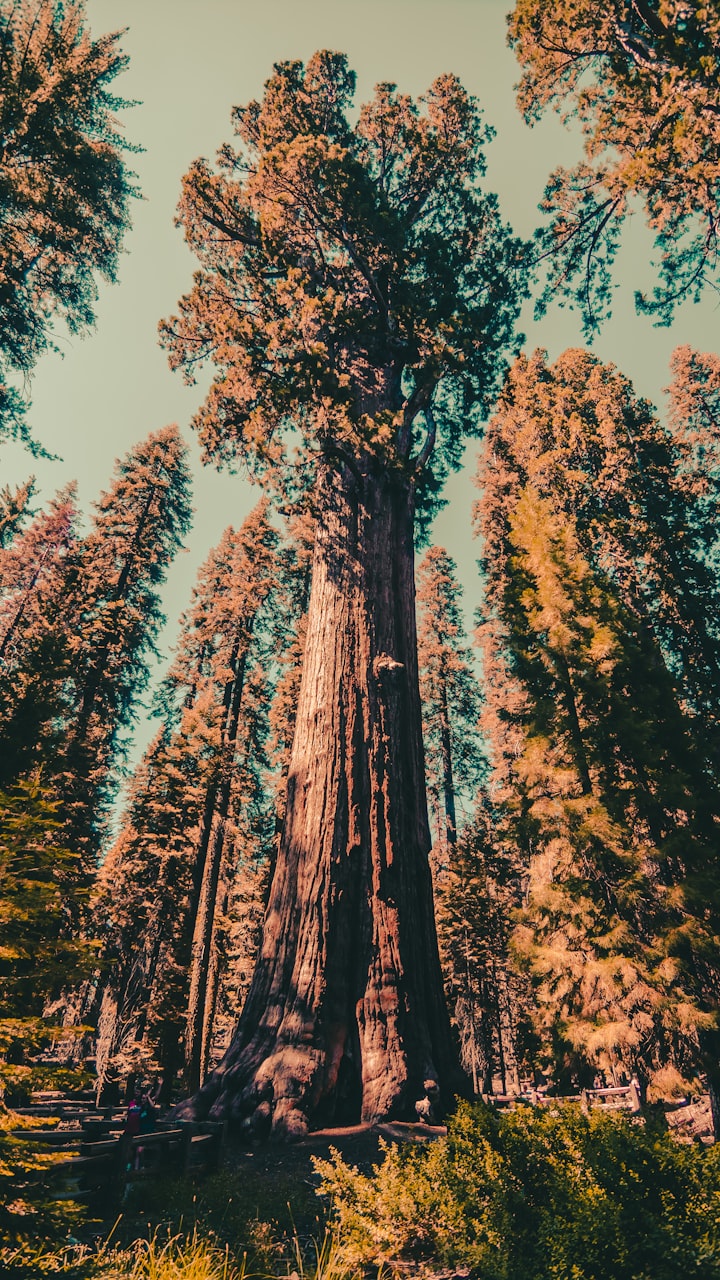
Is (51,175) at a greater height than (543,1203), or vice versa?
(51,175)

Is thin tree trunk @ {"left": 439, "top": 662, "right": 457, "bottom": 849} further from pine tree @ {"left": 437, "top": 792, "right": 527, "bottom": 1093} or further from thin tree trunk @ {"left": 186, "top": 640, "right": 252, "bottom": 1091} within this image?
thin tree trunk @ {"left": 186, "top": 640, "right": 252, "bottom": 1091}

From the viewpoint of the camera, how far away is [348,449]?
9266 millimetres

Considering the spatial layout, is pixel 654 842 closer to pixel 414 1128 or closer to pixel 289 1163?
pixel 414 1128

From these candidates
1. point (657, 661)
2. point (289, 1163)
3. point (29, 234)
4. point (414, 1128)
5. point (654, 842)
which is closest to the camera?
point (289, 1163)

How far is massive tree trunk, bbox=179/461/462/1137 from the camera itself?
5645 millimetres

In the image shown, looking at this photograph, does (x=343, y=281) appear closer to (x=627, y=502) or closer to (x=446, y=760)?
(x=627, y=502)

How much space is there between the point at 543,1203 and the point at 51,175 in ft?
50.2

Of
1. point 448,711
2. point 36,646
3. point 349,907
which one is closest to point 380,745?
Result: point 349,907

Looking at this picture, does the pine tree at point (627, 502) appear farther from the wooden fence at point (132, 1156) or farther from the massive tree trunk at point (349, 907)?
the wooden fence at point (132, 1156)

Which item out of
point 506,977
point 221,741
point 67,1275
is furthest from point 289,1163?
point 506,977

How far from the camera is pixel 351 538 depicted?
356 inches

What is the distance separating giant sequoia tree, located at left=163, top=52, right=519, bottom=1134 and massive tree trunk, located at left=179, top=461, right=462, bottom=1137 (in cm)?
2

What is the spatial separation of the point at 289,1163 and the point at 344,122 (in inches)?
711

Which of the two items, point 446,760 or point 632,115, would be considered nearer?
point 632,115
